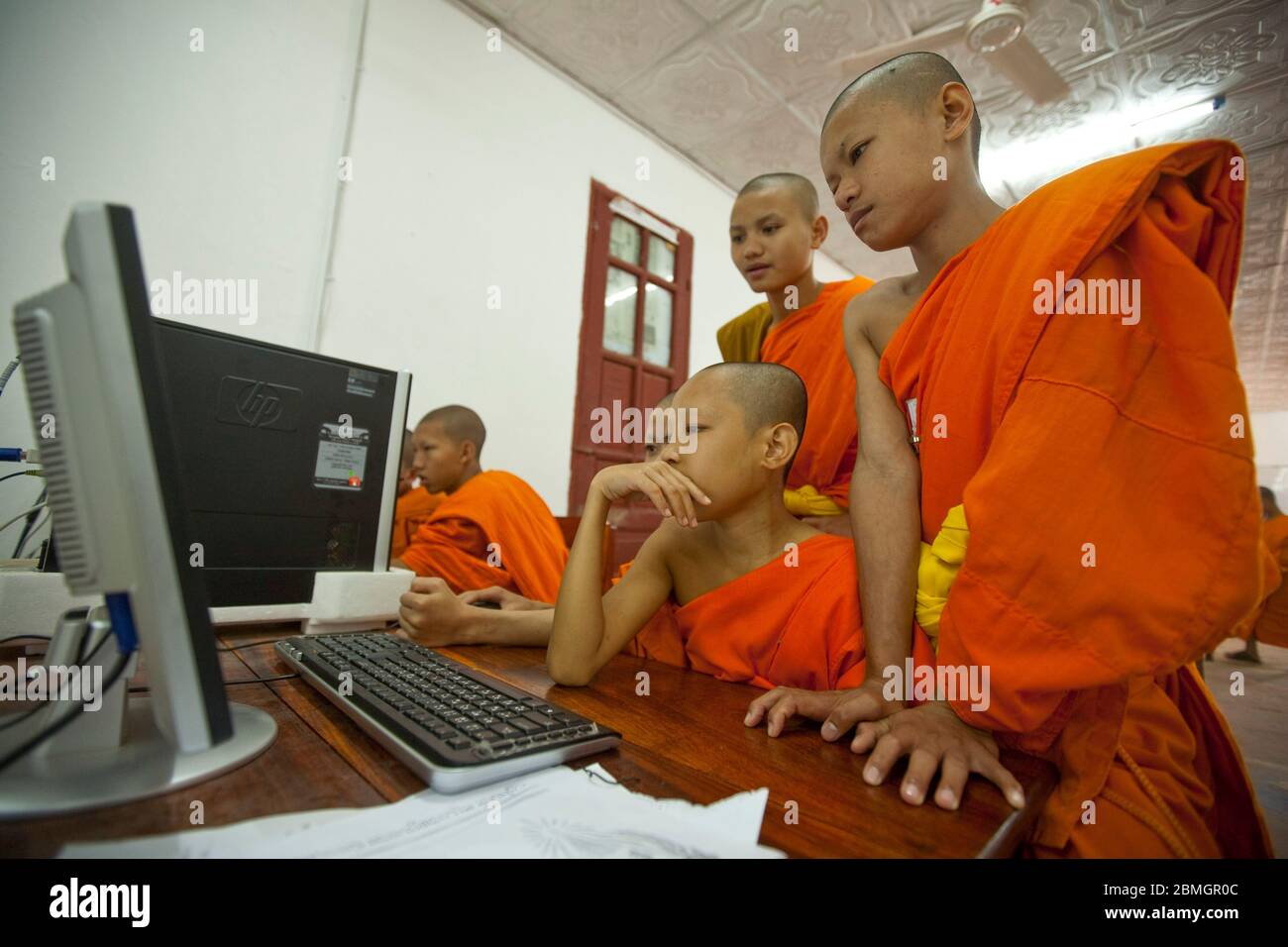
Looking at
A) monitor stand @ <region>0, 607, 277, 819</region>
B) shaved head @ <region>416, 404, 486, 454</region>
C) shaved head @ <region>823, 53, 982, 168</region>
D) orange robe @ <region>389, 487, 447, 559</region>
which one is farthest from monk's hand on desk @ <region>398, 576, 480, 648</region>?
shaved head @ <region>416, 404, 486, 454</region>

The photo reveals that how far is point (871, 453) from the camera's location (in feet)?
3.14

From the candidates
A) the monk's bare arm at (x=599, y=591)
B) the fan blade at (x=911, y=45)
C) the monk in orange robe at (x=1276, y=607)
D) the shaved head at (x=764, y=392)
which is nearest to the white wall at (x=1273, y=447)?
the fan blade at (x=911, y=45)

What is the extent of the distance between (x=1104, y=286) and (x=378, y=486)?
1128 millimetres

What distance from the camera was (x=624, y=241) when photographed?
3.29m

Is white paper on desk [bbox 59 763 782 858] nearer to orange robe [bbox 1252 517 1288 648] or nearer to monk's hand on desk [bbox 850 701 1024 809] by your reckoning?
monk's hand on desk [bbox 850 701 1024 809]

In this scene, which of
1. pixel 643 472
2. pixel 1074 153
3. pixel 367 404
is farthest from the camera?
pixel 1074 153

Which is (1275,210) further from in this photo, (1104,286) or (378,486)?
(378,486)

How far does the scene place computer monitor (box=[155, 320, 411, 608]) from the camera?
0.88 metres

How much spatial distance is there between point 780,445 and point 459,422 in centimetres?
158

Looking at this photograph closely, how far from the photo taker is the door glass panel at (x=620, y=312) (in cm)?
321

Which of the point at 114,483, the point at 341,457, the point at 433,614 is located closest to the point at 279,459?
the point at 341,457

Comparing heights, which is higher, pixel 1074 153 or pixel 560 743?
pixel 1074 153

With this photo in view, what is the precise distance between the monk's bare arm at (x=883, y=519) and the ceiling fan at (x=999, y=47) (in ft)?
A: 6.25
